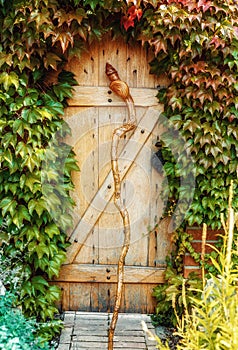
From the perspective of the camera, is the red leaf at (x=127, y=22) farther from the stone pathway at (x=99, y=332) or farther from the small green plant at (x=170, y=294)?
the stone pathway at (x=99, y=332)

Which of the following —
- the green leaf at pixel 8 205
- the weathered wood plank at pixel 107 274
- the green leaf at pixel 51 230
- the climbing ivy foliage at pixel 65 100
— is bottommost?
the weathered wood plank at pixel 107 274

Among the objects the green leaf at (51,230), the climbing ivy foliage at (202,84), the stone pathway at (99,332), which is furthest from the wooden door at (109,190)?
the green leaf at (51,230)

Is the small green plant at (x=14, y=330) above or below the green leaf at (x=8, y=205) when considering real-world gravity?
below

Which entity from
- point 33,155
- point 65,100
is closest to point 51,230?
point 33,155

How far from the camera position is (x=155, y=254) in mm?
4113

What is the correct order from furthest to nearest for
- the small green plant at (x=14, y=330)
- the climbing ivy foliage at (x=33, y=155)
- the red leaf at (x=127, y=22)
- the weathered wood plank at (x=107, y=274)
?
1. the weathered wood plank at (x=107, y=274)
2. the red leaf at (x=127, y=22)
3. the climbing ivy foliage at (x=33, y=155)
4. the small green plant at (x=14, y=330)

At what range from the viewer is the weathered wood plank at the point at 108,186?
395 cm

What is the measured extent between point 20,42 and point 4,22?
17 centimetres

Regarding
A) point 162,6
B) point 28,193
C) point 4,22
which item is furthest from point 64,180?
point 162,6

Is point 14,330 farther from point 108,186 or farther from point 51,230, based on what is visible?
point 108,186

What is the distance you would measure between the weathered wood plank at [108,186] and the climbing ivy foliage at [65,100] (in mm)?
200

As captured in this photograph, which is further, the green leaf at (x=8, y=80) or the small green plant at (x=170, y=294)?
the small green plant at (x=170, y=294)

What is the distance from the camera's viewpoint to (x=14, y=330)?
3027 mm

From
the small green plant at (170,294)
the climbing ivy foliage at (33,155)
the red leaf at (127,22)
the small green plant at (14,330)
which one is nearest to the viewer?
the small green plant at (14,330)
